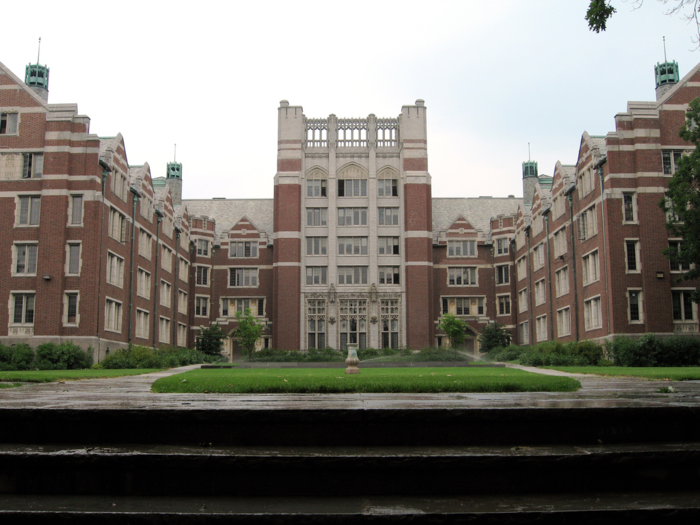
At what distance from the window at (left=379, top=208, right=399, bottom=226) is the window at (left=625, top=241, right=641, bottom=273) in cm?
2422

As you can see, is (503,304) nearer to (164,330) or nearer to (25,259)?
(164,330)

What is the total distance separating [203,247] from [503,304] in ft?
93.7

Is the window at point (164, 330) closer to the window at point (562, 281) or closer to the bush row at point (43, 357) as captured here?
the bush row at point (43, 357)

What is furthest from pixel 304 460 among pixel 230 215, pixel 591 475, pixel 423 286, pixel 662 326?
pixel 230 215

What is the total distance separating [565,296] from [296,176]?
83.2ft

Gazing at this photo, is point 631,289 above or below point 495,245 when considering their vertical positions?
below

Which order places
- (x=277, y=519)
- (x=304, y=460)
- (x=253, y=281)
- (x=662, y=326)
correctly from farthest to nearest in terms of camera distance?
(x=253, y=281) < (x=662, y=326) < (x=304, y=460) < (x=277, y=519)

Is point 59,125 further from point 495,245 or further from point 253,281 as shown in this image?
point 495,245

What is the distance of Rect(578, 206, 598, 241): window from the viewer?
41.7 meters

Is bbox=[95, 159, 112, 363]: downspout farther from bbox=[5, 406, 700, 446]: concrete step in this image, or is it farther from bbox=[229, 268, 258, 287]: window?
bbox=[5, 406, 700, 446]: concrete step

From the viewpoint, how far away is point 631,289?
3841 cm

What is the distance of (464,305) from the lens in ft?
208

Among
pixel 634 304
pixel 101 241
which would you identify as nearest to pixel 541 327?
pixel 634 304

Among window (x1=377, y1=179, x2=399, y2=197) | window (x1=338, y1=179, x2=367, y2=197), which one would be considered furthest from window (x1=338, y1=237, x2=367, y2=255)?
window (x1=377, y1=179, x2=399, y2=197)
